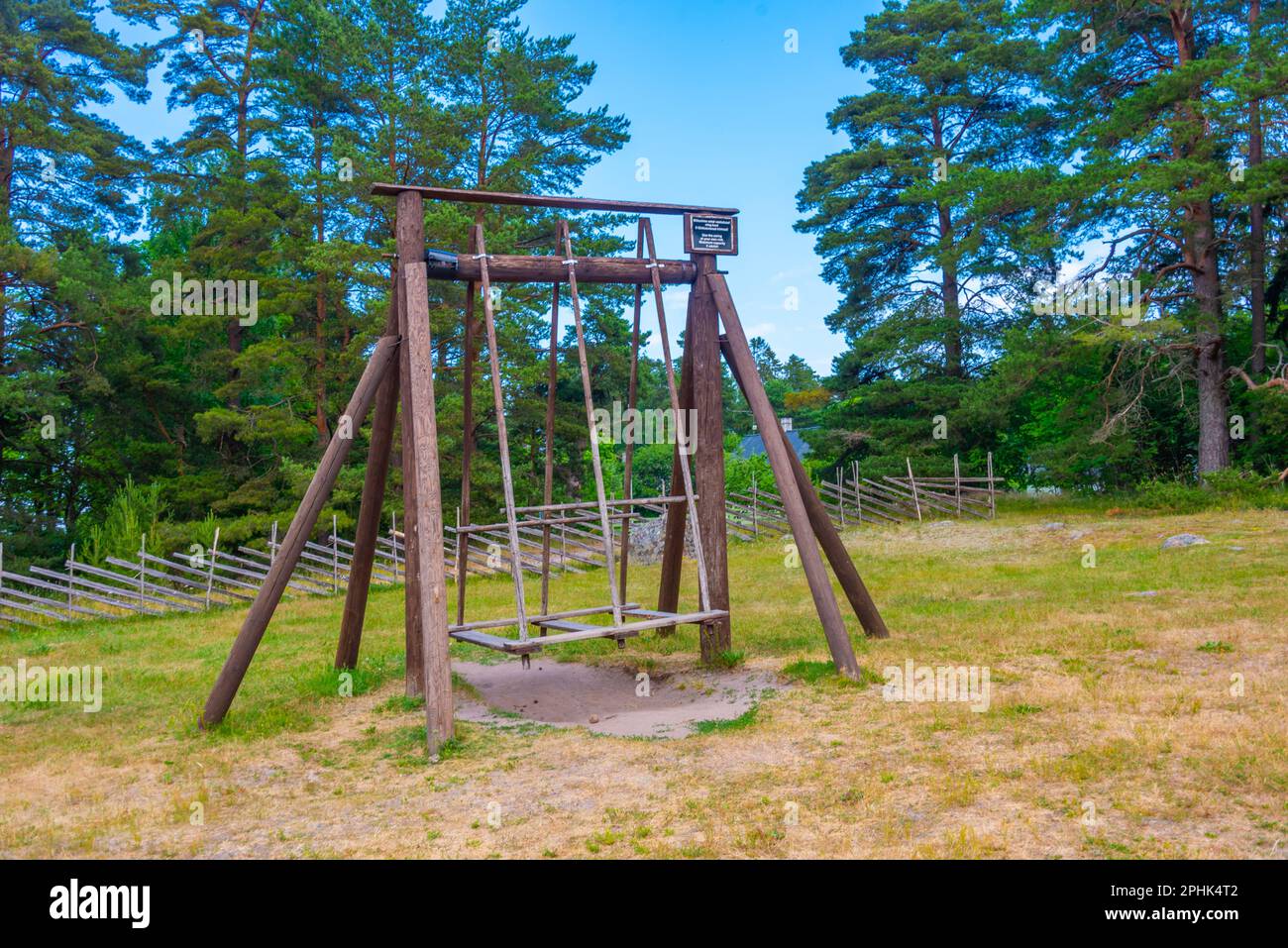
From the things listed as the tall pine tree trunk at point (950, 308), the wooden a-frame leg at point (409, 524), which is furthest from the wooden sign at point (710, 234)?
the tall pine tree trunk at point (950, 308)

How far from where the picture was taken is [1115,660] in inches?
313

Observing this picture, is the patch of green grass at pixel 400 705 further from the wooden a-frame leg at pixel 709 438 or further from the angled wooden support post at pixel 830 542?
the angled wooden support post at pixel 830 542

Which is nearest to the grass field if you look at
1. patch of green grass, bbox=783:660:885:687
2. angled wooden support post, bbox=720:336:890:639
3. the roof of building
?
patch of green grass, bbox=783:660:885:687

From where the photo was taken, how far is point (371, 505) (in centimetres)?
895

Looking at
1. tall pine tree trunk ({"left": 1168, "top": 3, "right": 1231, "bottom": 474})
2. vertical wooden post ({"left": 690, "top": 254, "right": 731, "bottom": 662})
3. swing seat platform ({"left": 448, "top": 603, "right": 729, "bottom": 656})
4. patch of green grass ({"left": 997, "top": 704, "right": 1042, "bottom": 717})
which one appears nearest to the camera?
patch of green grass ({"left": 997, "top": 704, "right": 1042, "bottom": 717})

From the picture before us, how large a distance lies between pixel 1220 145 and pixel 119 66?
2681 cm

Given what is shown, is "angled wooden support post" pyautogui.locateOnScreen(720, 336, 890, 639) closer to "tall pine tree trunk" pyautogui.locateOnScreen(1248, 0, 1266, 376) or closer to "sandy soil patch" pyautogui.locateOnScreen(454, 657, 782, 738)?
"sandy soil patch" pyautogui.locateOnScreen(454, 657, 782, 738)

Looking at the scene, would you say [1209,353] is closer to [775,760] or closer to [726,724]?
[726,724]

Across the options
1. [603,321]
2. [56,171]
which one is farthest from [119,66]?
[603,321]

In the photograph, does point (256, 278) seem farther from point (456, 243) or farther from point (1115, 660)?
point (1115, 660)

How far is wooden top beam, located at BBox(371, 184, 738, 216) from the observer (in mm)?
7641

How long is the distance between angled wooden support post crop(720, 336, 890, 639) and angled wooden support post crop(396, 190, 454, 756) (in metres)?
2.90

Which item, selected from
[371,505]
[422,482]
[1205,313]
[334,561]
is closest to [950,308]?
[1205,313]

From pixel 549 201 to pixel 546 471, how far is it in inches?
96.7
